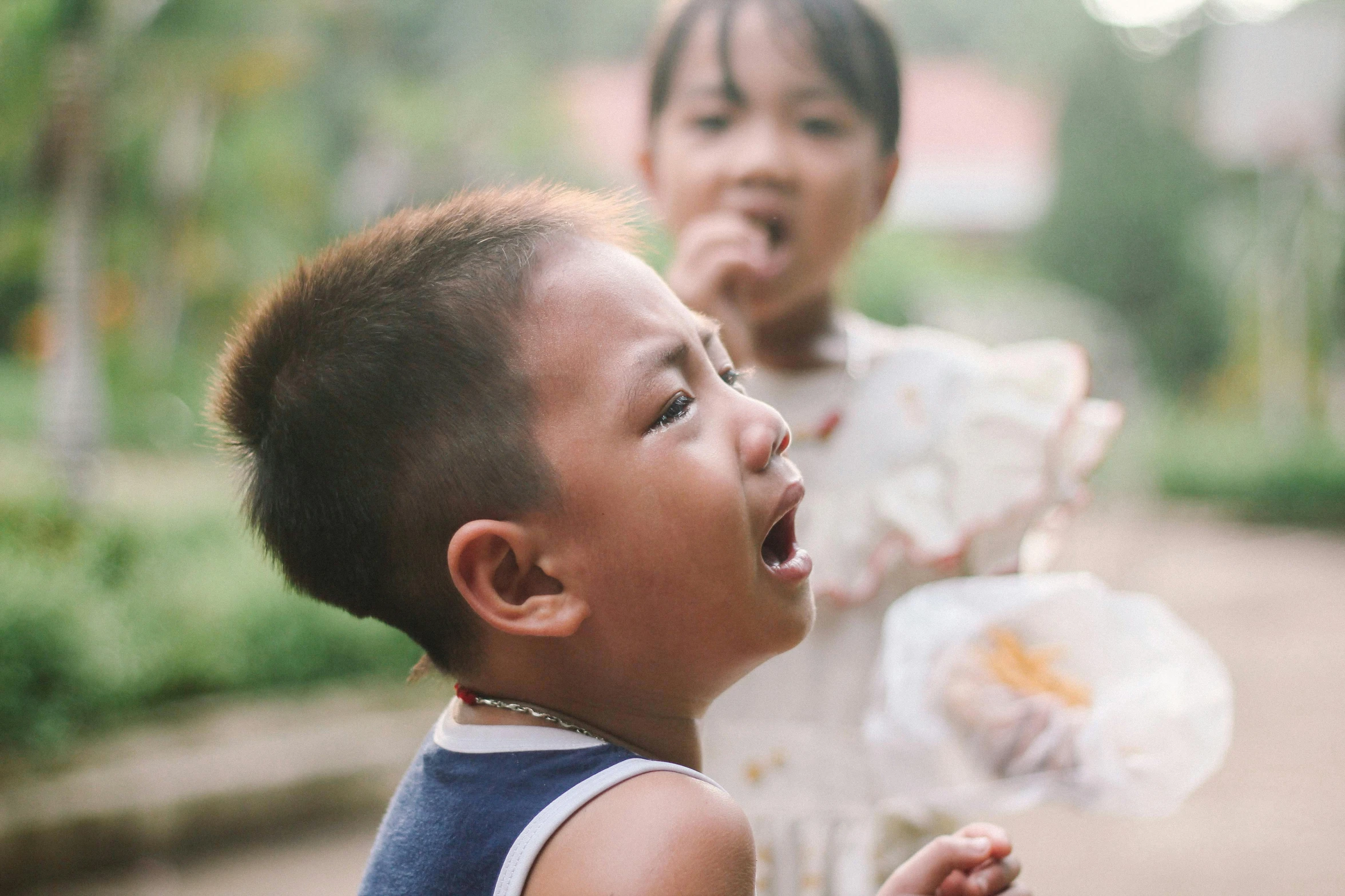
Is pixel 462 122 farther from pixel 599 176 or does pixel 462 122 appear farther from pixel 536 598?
pixel 536 598

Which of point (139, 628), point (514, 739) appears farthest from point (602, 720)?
point (139, 628)

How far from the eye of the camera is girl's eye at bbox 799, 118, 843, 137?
1546 mm

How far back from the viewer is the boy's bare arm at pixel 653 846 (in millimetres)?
776

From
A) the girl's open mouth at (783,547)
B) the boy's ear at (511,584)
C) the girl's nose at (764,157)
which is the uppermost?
the girl's nose at (764,157)

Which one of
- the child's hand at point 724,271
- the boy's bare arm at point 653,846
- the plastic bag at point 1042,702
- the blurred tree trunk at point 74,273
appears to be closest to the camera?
the boy's bare arm at point 653,846

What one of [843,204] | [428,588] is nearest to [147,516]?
[843,204]

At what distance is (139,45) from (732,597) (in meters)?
4.91

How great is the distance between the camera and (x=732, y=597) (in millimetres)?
906

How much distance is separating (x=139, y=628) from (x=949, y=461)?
3.04 m

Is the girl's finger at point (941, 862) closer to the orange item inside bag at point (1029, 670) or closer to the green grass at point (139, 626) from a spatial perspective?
the orange item inside bag at point (1029, 670)

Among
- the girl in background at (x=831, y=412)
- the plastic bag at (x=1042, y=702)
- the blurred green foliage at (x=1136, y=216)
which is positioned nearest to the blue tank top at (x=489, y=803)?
the plastic bag at (x=1042, y=702)

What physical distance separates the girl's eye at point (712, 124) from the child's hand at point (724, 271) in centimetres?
13

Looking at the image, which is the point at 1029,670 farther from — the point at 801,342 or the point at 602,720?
the point at 602,720

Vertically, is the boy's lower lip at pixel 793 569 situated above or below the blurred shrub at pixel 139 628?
above
